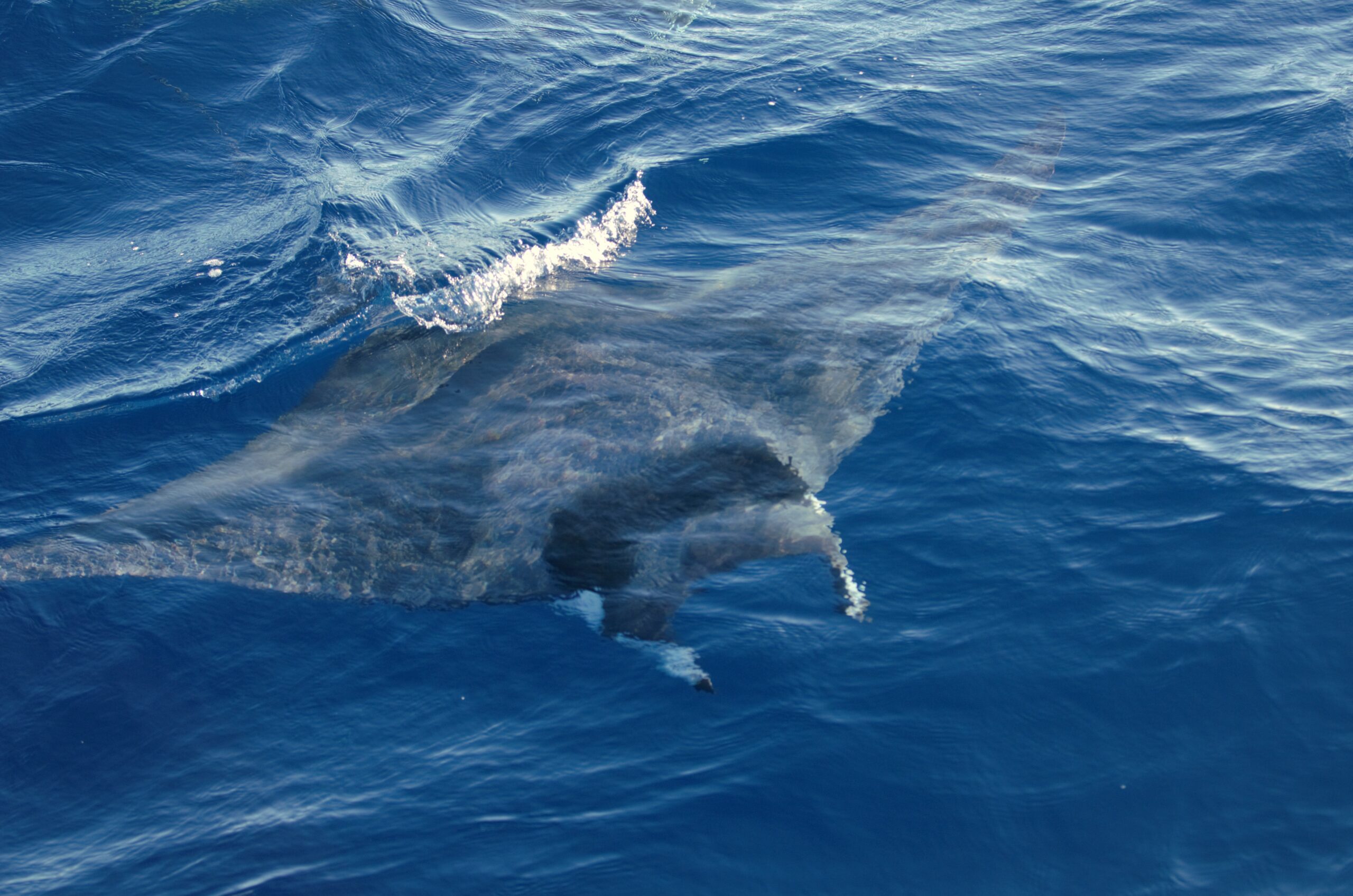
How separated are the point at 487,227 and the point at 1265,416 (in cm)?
971

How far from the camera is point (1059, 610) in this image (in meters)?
7.61

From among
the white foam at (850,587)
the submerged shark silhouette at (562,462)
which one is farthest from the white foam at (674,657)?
the white foam at (850,587)

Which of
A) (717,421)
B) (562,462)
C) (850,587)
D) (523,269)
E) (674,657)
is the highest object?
Answer: (523,269)

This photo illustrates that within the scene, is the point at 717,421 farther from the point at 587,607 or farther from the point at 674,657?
the point at 674,657

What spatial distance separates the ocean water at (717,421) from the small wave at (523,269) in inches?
3.2

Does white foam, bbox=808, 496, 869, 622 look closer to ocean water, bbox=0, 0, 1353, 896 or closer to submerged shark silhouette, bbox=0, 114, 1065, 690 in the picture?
submerged shark silhouette, bbox=0, 114, 1065, 690

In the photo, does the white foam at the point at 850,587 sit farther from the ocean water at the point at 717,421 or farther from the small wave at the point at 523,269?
the small wave at the point at 523,269

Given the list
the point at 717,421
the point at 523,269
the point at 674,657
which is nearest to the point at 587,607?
the point at 674,657

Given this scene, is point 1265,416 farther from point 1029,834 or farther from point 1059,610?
point 1029,834

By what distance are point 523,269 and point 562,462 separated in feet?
12.3

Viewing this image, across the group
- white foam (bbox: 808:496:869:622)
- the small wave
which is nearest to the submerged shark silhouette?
white foam (bbox: 808:496:869:622)

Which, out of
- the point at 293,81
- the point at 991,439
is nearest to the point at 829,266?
the point at 991,439

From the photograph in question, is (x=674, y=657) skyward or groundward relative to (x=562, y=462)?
Answer: groundward

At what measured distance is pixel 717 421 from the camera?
9266 mm
